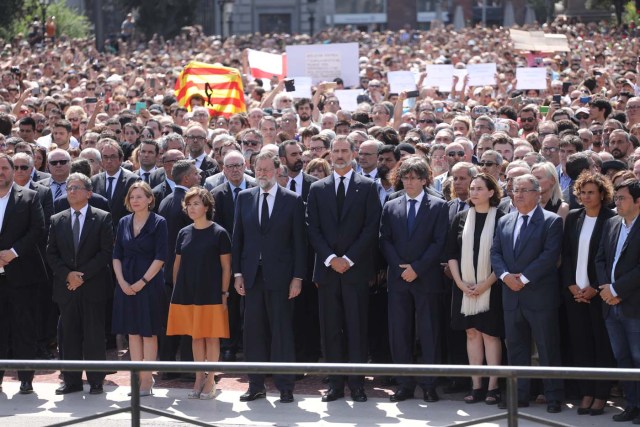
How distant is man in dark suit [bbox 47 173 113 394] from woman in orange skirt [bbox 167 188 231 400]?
2.17 ft

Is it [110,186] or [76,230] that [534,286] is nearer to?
[76,230]

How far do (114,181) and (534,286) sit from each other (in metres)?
4.44

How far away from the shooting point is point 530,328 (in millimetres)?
10141

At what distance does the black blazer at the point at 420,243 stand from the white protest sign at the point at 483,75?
43.9 feet

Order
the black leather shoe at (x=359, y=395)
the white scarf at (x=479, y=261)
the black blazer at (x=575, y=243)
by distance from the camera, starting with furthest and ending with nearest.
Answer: the white scarf at (x=479, y=261) → the black blazer at (x=575, y=243) → the black leather shoe at (x=359, y=395)

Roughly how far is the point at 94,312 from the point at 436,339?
2.90 m

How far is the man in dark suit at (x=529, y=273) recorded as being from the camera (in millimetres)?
9961

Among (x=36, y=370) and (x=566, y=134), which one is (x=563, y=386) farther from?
(x=566, y=134)

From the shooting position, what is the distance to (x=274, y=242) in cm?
1066

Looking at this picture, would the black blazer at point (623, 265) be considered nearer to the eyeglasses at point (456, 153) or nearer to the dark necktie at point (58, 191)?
the eyeglasses at point (456, 153)

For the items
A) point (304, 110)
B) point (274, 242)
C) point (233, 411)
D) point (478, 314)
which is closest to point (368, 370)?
point (233, 411)

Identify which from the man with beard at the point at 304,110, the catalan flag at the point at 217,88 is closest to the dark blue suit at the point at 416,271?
the man with beard at the point at 304,110

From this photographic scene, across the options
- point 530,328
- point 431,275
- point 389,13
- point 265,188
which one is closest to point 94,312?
point 265,188

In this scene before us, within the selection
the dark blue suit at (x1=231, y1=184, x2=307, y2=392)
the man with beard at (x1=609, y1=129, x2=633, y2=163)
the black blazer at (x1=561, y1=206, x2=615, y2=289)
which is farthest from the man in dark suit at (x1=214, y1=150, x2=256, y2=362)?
the man with beard at (x1=609, y1=129, x2=633, y2=163)
